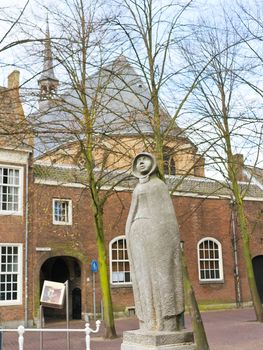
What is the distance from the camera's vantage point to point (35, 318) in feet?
70.6

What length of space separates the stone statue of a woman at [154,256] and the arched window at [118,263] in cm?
1855

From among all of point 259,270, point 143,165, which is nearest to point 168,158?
point 143,165

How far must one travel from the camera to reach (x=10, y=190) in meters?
21.9

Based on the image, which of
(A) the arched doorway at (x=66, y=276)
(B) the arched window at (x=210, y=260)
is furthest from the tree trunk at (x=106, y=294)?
(B) the arched window at (x=210, y=260)

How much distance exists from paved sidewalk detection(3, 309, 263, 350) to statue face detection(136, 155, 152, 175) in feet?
27.8

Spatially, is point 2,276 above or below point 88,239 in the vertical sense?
below

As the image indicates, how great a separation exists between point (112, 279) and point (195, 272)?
5052 mm

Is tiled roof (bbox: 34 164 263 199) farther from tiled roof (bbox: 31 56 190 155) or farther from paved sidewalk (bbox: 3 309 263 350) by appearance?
tiled roof (bbox: 31 56 190 155)

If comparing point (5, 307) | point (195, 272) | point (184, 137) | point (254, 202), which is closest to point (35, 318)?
point (5, 307)

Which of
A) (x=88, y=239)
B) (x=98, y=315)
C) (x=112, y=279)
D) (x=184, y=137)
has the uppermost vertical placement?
(x=184, y=137)

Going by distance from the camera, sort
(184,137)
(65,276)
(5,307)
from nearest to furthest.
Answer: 1. (184,137)
2. (5,307)
3. (65,276)

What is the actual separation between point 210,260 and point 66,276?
8052 mm

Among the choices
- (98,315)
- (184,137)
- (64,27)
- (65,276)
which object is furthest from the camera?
(65,276)

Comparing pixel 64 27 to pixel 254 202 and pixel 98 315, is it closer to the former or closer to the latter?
pixel 98 315
